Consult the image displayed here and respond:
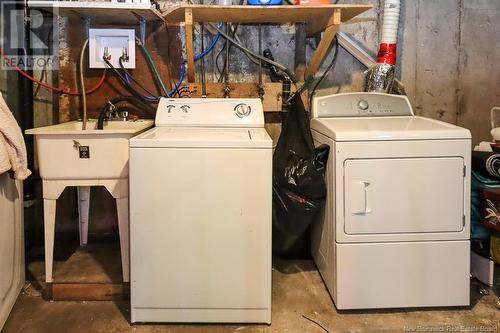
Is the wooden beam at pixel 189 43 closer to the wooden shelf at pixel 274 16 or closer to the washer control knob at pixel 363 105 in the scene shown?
the wooden shelf at pixel 274 16

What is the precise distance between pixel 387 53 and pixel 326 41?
0.45m

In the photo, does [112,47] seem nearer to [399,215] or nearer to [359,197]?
[359,197]

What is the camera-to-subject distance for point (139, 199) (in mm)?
1652

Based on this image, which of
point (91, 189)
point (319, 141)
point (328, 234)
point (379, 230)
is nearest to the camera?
point (379, 230)

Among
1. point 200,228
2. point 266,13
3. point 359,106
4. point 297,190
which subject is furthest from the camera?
point 359,106

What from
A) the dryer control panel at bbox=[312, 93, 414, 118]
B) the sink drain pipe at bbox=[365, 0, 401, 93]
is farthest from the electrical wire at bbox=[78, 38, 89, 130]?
the sink drain pipe at bbox=[365, 0, 401, 93]

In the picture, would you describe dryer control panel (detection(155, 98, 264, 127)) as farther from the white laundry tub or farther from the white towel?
the white towel

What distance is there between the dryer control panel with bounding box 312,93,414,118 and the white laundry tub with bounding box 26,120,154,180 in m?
1.05

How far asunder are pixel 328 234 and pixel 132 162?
0.95 meters

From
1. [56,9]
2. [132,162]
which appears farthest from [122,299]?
[56,9]

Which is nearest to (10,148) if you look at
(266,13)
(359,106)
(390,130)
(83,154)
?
(83,154)

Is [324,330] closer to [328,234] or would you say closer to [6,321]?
[328,234]

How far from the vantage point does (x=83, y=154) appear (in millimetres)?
1860

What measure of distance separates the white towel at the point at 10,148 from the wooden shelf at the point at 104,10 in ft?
2.25
